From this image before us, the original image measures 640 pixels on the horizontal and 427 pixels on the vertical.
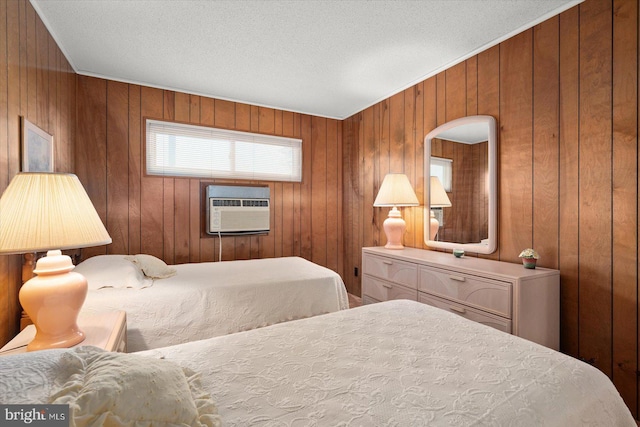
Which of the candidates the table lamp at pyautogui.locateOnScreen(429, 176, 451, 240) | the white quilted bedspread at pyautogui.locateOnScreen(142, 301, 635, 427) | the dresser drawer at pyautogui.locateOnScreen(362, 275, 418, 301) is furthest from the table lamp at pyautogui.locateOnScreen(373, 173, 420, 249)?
the white quilted bedspread at pyautogui.locateOnScreen(142, 301, 635, 427)

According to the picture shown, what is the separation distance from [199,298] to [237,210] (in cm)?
150

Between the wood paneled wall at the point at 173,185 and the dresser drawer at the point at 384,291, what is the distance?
3.69 feet

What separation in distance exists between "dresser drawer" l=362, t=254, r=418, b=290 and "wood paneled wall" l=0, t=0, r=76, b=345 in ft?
8.15

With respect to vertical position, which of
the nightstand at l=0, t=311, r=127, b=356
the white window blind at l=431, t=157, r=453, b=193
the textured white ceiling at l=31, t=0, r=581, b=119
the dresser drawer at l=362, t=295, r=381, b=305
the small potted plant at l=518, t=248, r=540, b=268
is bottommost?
the dresser drawer at l=362, t=295, r=381, b=305

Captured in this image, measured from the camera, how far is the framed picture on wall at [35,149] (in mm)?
1645

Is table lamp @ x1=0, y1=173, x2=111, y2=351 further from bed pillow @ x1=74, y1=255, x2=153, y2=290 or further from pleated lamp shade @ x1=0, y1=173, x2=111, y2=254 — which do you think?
bed pillow @ x1=74, y1=255, x2=153, y2=290

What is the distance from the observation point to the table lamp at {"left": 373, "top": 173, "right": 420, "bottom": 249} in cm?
287

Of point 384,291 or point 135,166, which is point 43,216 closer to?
point 135,166

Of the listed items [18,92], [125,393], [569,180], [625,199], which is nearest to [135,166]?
[18,92]

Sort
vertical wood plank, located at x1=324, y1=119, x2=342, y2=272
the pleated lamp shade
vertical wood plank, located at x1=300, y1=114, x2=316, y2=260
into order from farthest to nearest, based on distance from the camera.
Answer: vertical wood plank, located at x1=324, y1=119, x2=342, y2=272 → vertical wood plank, located at x1=300, y1=114, x2=316, y2=260 → the pleated lamp shade

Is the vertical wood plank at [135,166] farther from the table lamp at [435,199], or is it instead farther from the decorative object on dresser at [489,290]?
the table lamp at [435,199]

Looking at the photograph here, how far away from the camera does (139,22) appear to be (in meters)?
2.06

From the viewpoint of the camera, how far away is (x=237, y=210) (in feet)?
11.0

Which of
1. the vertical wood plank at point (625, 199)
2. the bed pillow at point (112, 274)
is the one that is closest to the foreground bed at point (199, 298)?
the bed pillow at point (112, 274)
